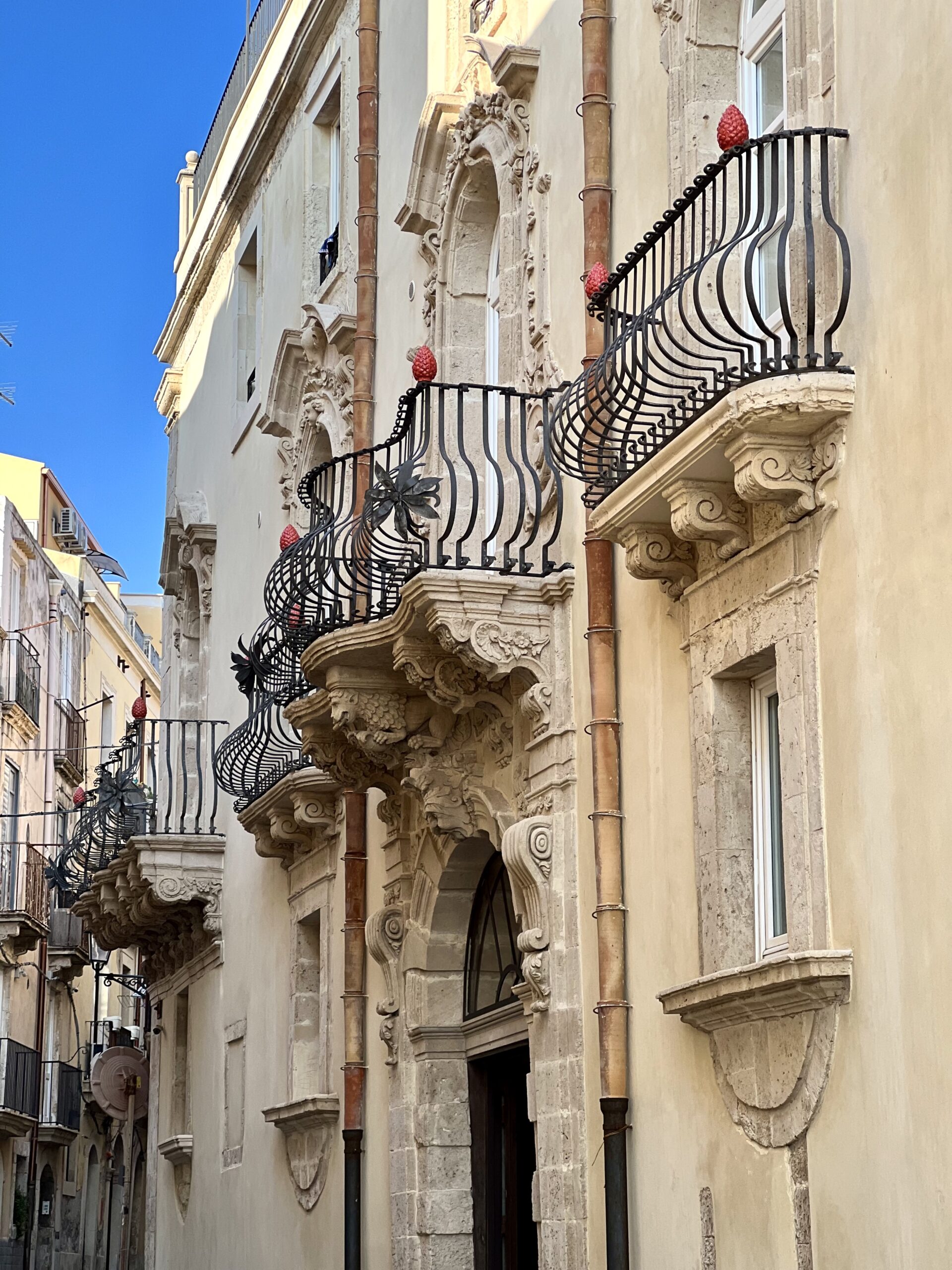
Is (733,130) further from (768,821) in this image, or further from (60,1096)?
(60,1096)

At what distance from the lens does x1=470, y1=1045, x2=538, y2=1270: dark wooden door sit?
37.5 ft

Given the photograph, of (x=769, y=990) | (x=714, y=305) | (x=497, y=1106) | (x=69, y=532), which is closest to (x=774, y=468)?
(x=714, y=305)

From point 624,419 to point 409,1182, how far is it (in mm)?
5491

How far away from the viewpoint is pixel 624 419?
27.5 ft

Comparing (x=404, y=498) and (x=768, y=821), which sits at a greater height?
(x=404, y=498)

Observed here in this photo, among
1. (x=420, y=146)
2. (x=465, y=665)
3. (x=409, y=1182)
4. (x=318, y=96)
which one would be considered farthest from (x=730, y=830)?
(x=318, y=96)

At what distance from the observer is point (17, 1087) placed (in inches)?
1264

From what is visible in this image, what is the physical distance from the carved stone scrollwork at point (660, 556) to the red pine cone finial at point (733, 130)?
5.85ft

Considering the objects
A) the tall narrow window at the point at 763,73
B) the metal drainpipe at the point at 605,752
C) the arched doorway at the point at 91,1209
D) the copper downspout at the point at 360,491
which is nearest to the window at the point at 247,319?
the copper downspout at the point at 360,491

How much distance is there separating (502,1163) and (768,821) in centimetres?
445

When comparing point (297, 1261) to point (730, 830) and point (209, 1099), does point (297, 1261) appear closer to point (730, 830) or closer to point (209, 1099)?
point (209, 1099)

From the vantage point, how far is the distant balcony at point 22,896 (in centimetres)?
3162

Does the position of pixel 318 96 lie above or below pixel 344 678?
above

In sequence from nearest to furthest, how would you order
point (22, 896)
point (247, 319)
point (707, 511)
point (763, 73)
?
point (707, 511) → point (763, 73) → point (247, 319) → point (22, 896)
